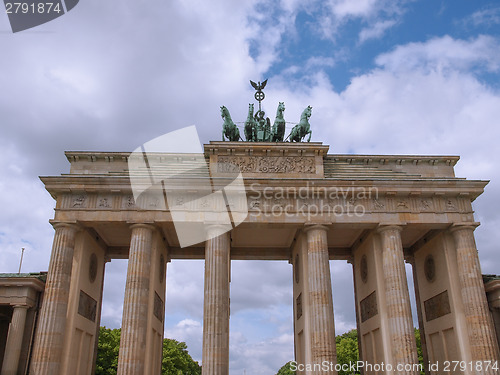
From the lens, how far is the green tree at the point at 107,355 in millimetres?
53406

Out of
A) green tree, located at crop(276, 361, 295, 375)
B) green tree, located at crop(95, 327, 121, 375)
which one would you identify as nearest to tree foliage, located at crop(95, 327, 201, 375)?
green tree, located at crop(95, 327, 121, 375)

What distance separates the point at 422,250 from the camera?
3312 centimetres

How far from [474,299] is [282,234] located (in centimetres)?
1261

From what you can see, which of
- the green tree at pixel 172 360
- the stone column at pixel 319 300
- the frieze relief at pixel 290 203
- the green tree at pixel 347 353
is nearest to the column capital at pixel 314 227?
the stone column at pixel 319 300

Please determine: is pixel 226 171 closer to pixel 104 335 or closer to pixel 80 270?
pixel 80 270

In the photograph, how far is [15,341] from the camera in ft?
87.0

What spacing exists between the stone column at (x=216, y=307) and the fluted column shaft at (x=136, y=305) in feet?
11.5

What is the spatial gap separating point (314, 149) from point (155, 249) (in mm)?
12180

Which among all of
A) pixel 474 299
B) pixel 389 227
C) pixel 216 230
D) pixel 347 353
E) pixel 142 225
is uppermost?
pixel 142 225

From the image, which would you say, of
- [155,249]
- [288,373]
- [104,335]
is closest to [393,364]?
[155,249]

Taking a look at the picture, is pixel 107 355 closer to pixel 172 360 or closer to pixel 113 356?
pixel 113 356

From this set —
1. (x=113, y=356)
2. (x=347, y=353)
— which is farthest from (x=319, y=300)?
(x=347, y=353)

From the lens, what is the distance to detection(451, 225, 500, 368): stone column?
25953 mm

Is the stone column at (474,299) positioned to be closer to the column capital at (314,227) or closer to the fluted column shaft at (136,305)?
the column capital at (314,227)
